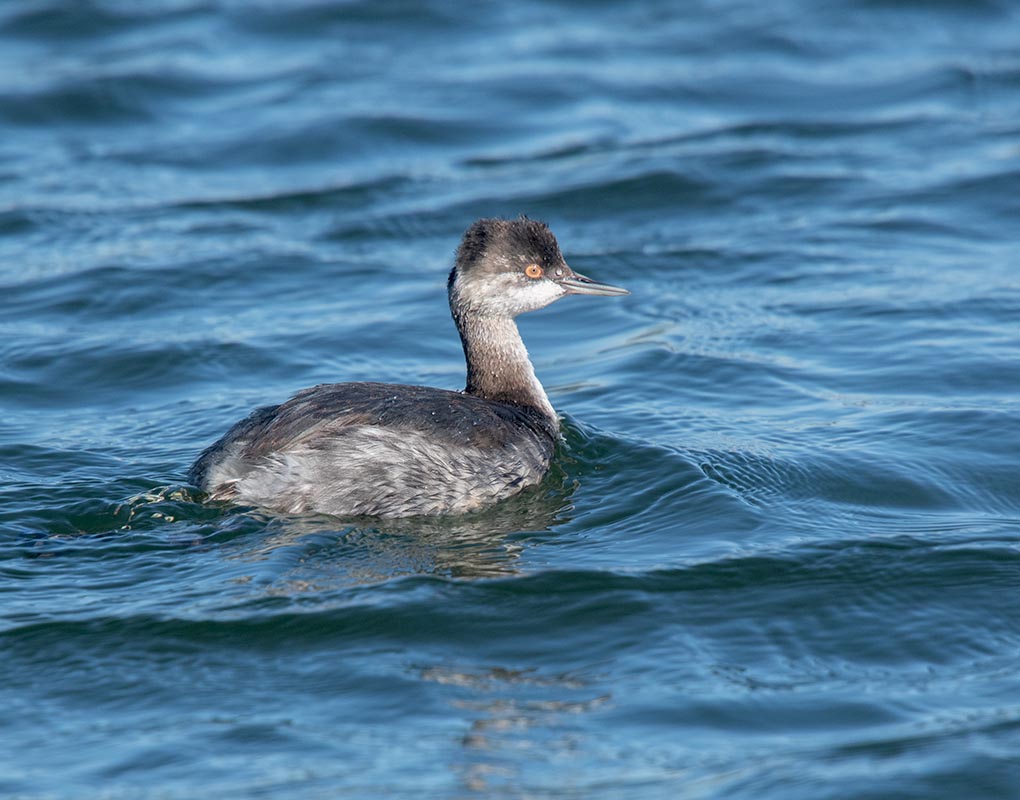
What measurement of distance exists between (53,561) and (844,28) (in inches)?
585

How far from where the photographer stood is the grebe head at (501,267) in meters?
9.02

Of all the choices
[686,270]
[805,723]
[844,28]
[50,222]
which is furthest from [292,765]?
[844,28]

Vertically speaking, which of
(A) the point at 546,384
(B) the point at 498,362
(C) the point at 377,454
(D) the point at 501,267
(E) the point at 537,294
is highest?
(D) the point at 501,267

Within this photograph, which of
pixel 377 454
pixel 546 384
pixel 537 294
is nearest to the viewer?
pixel 377 454

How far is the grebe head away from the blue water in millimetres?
927

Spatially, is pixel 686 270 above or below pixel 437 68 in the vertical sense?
below

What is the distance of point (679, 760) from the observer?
5.90m

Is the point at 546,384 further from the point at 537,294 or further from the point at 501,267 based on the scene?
the point at 501,267

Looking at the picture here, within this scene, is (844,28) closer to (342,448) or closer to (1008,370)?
(1008,370)

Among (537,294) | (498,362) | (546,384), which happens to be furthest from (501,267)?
(546,384)

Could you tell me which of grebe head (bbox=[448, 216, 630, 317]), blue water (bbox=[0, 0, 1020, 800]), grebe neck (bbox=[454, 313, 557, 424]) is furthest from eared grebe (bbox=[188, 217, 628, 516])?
grebe head (bbox=[448, 216, 630, 317])

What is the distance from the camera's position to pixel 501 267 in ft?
29.7

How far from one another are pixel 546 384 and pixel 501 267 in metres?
1.76

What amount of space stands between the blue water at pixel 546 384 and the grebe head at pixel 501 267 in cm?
93
